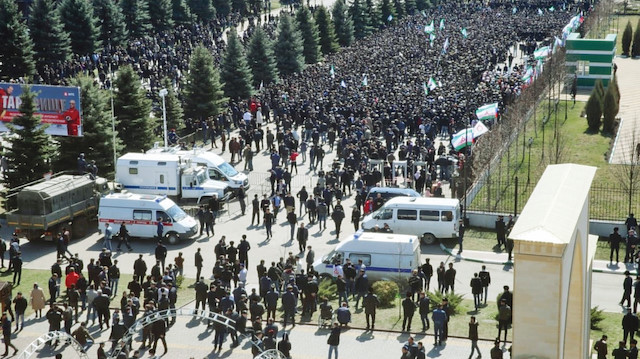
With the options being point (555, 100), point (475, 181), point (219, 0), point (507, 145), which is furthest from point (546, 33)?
point (475, 181)

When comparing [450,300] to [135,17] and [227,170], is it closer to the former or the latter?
[227,170]

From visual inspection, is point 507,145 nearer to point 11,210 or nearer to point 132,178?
point 132,178

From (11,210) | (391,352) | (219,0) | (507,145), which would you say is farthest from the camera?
(219,0)

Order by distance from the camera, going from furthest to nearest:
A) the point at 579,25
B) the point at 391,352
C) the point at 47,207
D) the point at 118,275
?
the point at 579,25, the point at 47,207, the point at 118,275, the point at 391,352

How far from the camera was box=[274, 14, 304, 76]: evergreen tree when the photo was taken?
6838cm

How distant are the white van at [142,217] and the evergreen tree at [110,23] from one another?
41627mm

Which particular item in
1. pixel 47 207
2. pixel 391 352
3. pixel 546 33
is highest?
pixel 546 33

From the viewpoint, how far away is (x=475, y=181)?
39156 millimetres

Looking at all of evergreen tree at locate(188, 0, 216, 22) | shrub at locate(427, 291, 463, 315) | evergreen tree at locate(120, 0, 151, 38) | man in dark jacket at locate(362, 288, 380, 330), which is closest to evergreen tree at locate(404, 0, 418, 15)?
evergreen tree at locate(188, 0, 216, 22)

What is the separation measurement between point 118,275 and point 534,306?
16.1 m

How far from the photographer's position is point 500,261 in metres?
33.3

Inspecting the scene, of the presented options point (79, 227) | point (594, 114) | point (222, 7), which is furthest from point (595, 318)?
point (222, 7)

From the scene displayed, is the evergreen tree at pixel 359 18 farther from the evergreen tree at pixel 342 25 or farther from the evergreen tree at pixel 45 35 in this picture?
the evergreen tree at pixel 45 35

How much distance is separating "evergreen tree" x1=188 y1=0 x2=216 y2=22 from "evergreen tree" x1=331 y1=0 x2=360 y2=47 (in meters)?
16.3
